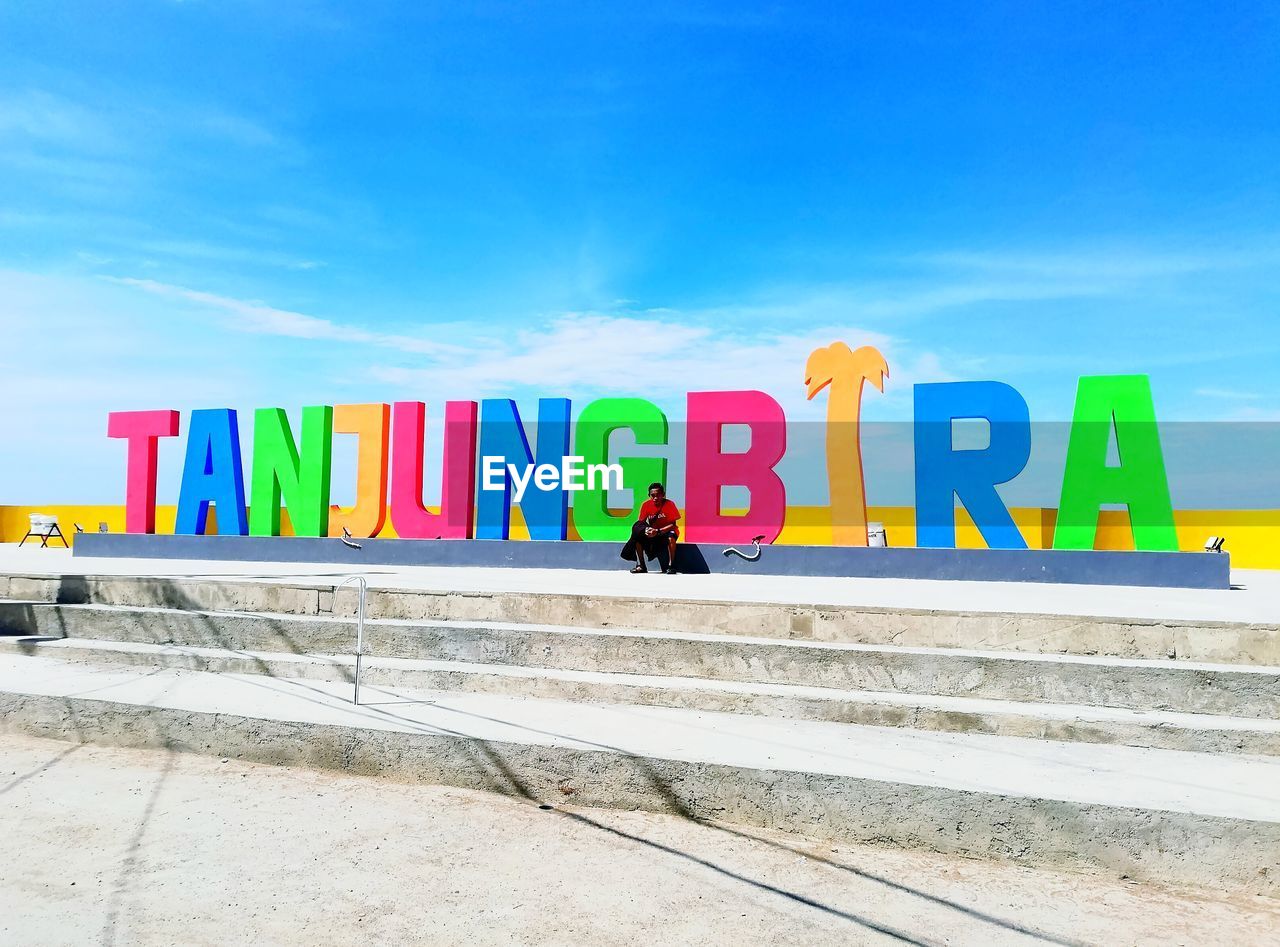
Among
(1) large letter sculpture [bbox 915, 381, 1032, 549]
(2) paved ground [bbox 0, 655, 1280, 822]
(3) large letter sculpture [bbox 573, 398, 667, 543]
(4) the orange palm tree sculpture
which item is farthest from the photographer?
(3) large letter sculpture [bbox 573, 398, 667, 543]

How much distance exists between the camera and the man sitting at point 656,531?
43.9ft

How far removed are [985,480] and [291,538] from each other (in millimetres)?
11466

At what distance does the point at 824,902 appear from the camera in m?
4.02

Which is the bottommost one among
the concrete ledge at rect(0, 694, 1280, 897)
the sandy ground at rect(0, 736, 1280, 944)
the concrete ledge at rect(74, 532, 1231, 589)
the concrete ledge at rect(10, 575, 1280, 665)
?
the sandy ground at rect(0, 736, 1280, 944)

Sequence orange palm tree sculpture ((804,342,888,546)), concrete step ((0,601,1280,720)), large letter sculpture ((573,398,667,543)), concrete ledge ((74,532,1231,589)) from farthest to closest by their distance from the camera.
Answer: large letter sculpture ((573,398,667,543)) → orange palm tree sculpture ((804,342,888,546)) → concrete ledge ((74,532,1231,589)) → concrete step ((0,601,1280,720))

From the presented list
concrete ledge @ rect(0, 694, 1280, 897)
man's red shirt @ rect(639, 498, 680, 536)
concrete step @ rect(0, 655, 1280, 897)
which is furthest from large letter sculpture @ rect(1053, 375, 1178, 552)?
concrete ledge @ rect(0, 694, 1280, 897)

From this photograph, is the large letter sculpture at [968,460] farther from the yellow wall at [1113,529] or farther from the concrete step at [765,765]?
the concrete step at [765,765]

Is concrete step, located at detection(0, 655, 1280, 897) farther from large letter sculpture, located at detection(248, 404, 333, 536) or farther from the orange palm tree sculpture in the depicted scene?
large letter sculpture, located at detection(248, 404, 333, 536)

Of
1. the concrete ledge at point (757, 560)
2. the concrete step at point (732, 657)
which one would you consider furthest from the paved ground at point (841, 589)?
the concrete step at point (732, 657)

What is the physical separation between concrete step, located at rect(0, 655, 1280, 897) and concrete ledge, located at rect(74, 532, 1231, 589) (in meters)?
6.86

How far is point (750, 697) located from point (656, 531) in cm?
678

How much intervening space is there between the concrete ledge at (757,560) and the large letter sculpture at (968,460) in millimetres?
386

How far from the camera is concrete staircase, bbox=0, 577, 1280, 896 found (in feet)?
15.2

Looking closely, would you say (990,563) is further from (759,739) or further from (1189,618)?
(759,739)
